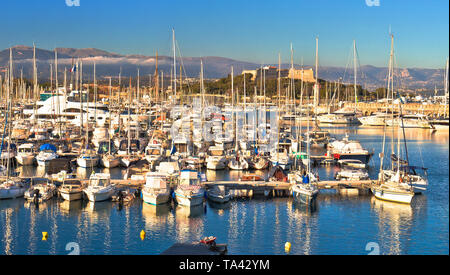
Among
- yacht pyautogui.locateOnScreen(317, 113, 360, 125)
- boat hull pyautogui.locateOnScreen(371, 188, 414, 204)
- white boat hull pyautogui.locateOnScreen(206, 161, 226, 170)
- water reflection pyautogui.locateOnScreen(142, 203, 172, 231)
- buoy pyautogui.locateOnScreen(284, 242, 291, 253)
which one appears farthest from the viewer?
yacht pyautogui.locateOnScreen(317, 113, 360, 125)

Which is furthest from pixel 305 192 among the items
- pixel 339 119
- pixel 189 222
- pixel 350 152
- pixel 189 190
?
pixel 339 119

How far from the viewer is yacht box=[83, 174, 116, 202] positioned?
25828 mm

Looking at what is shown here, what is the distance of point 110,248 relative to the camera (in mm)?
19766

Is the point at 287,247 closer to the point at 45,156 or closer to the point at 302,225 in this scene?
the point at 302,225

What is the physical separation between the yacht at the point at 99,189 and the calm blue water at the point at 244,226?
489 millimetres

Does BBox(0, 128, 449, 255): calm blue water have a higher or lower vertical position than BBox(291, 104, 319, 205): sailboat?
lower

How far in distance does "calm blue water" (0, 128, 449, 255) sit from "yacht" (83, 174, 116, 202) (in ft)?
1.61

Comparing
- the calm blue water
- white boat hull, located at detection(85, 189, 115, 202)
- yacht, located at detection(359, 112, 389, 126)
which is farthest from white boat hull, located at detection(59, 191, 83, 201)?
yacht, located at detection(359, 112, 389, 126)

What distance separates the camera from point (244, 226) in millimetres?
22594

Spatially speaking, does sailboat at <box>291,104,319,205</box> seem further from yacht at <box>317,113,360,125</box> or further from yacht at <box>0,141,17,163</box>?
yacht at <box>317,113,360,125</box>

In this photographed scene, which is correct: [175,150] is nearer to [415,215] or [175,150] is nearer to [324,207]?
[324,207]

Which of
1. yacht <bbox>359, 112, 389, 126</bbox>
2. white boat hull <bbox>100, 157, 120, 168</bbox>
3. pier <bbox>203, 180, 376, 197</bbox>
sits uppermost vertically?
yacht <bbox>359, 112, 389, 126</bbox>

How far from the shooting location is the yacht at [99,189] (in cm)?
2583

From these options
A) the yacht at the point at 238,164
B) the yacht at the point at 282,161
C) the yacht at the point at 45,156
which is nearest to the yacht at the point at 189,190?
the yacht at the point at 238,164
